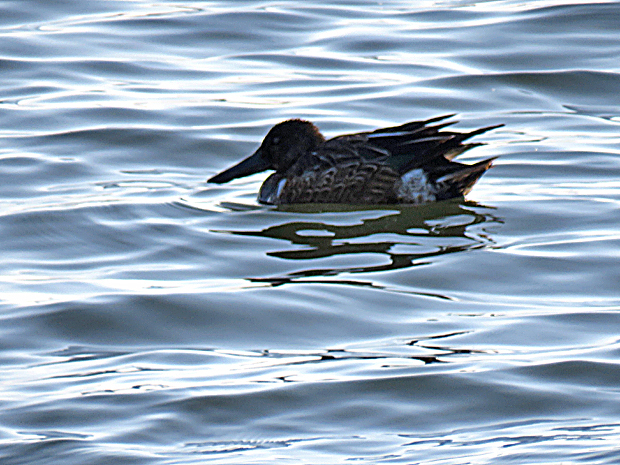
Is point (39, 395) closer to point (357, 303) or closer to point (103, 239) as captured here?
point (357, 303)

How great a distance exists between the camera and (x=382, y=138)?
8.59 metres

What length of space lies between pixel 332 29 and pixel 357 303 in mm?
8451

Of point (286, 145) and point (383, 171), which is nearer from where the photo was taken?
point (383, 171)

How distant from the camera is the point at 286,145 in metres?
8.97

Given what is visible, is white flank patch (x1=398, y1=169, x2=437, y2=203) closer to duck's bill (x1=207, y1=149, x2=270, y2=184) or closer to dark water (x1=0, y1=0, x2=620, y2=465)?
dark water (x1=0, y1=0, x2=620, y2=465)

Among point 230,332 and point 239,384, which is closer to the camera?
point 239,384

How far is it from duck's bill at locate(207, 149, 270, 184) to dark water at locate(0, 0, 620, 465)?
0.54 ft

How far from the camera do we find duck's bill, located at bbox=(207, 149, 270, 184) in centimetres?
882

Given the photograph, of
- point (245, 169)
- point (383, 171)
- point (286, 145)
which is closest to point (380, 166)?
point (383, 171)

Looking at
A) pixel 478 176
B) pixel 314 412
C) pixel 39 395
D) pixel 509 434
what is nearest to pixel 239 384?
pixel 314 412

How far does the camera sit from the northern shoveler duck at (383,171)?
333 inches

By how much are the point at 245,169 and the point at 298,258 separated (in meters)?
2.05

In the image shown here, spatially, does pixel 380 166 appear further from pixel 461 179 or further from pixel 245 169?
pixel 245 169

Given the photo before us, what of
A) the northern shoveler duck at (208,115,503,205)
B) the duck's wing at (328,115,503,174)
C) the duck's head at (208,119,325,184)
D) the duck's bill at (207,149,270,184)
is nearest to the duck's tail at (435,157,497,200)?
the northern shoveler duck at (208,115,503,205)
